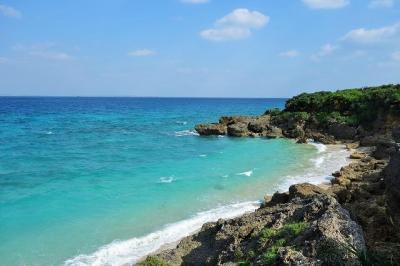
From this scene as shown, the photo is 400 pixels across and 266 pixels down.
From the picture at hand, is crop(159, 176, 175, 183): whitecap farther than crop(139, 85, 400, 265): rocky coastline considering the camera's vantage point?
Yes

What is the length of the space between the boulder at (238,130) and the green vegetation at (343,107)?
604 centimetres

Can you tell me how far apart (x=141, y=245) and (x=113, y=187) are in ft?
34.1

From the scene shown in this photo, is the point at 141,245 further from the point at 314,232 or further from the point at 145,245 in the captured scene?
the point at 314,232

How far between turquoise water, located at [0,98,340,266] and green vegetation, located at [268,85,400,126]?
9.52 m

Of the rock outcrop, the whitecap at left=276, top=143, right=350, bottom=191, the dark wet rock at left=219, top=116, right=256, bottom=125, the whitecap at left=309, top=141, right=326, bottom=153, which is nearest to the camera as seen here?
the rock outcrop

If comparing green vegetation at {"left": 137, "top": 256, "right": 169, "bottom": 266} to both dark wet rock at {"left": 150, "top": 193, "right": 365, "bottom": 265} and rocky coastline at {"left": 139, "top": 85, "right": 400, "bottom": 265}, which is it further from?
dark wet rock at {"left": 150, "top": 193, "right": 365, "bottom": 265}

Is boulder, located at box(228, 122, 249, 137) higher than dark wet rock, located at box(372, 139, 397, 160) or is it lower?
lower

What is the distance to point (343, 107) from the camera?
58.2m

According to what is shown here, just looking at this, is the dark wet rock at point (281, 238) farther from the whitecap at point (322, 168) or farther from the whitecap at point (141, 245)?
the whitecap at point (322, 168)

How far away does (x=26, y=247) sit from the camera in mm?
17578

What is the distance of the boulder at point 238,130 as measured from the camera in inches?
2264

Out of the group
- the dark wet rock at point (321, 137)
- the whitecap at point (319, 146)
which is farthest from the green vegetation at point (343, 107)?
the whitecap at point (319, 146)

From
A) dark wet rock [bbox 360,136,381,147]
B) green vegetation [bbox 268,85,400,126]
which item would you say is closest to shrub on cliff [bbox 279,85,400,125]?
green vegetation [bbox 268,85,400,126]

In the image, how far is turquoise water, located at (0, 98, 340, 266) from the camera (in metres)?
18.3
